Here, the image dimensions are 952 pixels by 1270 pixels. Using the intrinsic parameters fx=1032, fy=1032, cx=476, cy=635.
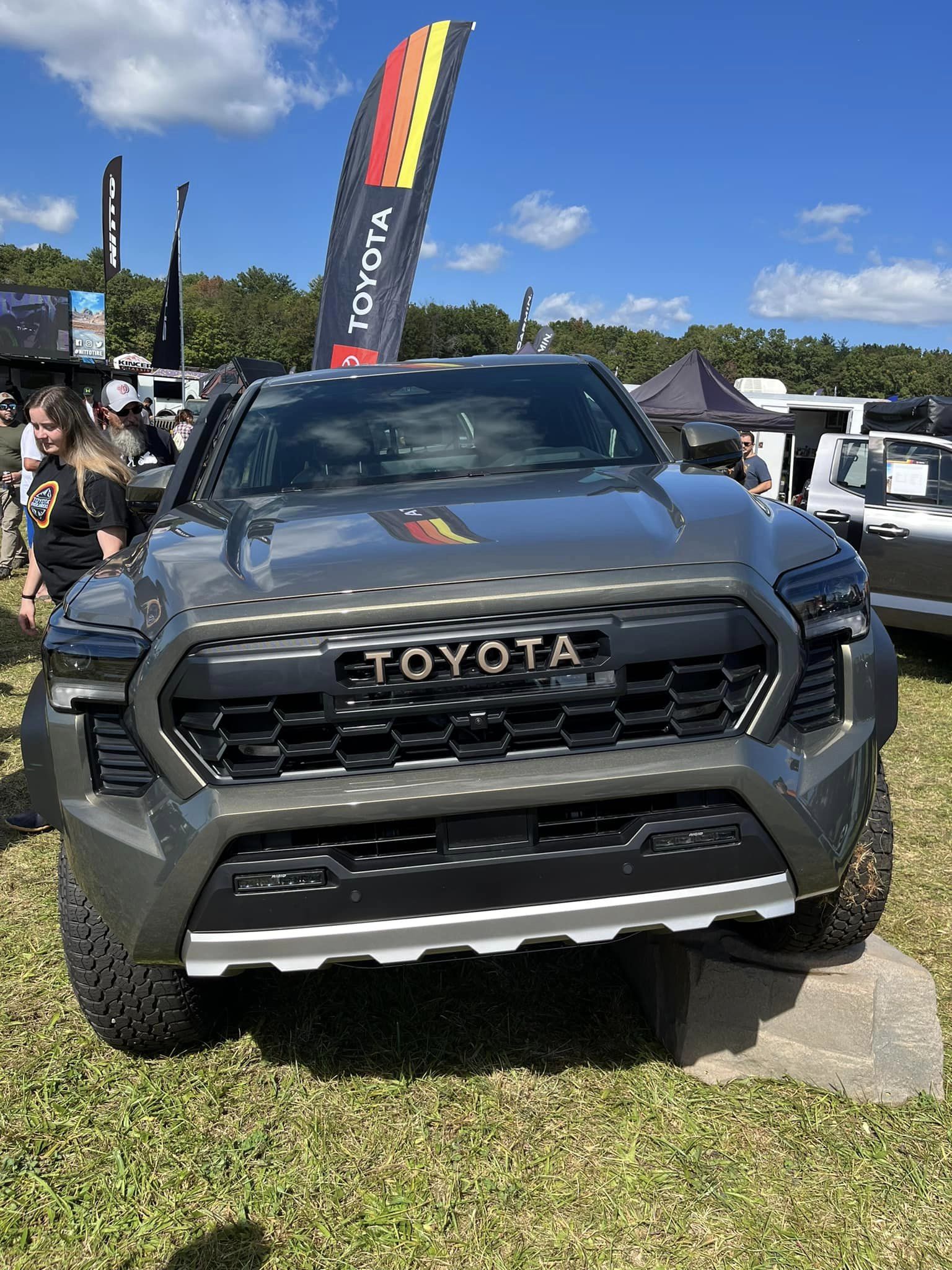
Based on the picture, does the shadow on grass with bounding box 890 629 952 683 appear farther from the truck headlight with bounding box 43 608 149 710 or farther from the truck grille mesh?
the truck headlight with bounding box 43 608 149 710

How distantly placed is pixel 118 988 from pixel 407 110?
9.24m

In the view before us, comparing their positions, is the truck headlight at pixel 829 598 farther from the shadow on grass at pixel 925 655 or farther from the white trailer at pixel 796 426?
the white trailer at pixel 796 426

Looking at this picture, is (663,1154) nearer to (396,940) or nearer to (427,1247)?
(427,1247)

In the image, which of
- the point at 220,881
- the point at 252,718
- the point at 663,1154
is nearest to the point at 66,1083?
the point at 220,881

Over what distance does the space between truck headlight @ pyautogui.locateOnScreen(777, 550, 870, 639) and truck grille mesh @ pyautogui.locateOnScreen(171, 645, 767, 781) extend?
0.14m

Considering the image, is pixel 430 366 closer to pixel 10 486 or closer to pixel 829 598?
pixel 829 598

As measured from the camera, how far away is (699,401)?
1736cm

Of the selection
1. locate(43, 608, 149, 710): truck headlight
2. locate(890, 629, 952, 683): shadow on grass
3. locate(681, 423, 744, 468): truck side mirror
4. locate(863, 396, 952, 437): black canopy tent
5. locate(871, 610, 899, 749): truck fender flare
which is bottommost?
locate(890, 629, 952, 683): shadow on grass

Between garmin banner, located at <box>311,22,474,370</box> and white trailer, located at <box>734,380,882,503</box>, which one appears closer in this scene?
garmin banner, located at <box>311,22,474,370</box>

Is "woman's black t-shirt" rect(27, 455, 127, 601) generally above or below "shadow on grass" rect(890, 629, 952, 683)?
above

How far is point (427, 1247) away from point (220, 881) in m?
0.90

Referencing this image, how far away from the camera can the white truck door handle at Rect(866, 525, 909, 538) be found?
769 cm

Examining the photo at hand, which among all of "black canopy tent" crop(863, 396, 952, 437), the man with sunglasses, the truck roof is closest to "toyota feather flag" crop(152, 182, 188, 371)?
the man with sunglasses

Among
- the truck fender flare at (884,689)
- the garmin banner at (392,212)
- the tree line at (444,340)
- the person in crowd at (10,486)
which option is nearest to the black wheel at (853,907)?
the truck fender flare at (884,689)
